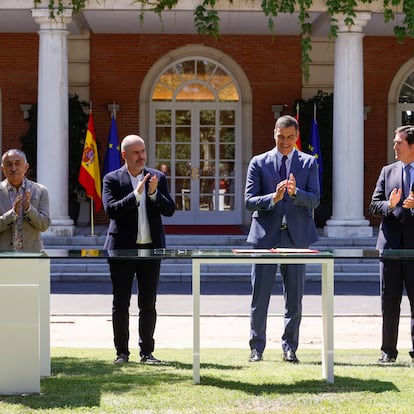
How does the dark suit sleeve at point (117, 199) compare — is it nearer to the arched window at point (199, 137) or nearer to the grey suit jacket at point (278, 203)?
the grey suit jacket at point (278, 203)

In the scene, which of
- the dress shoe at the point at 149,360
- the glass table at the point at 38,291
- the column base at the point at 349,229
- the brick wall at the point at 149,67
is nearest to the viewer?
the glass table at the point at 38,291

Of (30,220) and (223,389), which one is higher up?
(30,220)

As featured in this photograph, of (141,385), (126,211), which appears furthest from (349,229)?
(141,385)

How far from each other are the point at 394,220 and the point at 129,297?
2085mm

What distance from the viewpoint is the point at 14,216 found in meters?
7.92

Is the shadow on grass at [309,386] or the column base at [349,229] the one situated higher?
the column base at [349,229]

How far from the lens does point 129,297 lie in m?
7.95

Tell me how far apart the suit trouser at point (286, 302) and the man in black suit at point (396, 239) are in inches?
25.7

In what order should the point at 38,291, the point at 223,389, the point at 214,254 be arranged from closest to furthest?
the point at 38,291 → the point at 223,389 → the point at 214,254

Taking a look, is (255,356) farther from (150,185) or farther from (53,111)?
(53,111)

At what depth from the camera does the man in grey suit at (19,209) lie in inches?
313

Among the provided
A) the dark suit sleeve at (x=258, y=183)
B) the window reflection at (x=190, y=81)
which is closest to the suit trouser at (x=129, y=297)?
the dark suit sleeve at (x=258, y=183)

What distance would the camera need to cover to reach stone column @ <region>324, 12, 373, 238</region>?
1847 cm

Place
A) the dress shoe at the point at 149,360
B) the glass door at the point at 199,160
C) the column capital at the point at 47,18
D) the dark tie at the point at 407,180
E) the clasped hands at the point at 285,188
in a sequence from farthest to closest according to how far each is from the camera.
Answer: the glass door at the point at 199,160, the column capital at the point at 47,18, the dark tie at the point at 407,180, the dress shoe at the point at 149,360, the clasped hands at the point at 285,188
